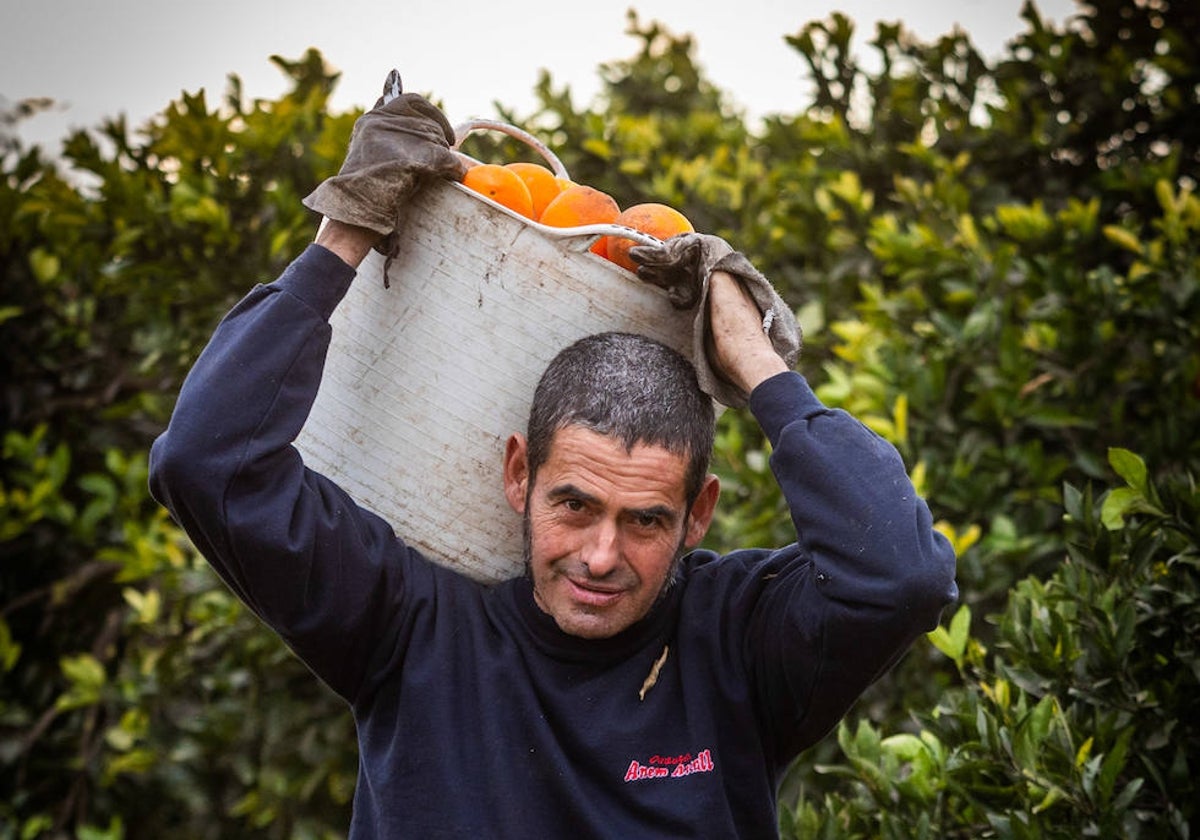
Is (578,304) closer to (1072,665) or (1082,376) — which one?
(1072,665)

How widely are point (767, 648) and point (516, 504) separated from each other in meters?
0.42

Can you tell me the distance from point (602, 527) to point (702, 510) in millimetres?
208

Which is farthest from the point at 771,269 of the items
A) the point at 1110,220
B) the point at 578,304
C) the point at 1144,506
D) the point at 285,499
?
the point at 285,499

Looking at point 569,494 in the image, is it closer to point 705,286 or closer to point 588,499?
point 588,499

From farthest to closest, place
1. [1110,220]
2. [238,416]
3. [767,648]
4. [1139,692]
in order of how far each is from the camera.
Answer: [1110,220] < [1139,692] < [767,648] < [238,416]

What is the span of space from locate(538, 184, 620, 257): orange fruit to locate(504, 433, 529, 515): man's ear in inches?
11.9

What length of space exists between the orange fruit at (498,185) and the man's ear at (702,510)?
0.48 metres

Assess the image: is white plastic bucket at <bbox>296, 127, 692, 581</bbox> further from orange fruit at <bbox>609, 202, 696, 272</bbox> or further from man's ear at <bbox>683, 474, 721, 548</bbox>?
man's ear at <bbox>683, 474, 721, 548</bbox>

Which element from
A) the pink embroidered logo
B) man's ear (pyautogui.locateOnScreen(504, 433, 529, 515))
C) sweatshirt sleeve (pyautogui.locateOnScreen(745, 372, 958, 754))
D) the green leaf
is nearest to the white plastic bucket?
man's ear (pyautogui.locateOnScreen(504, 433, 529, 515))

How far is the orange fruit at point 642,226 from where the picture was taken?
1.73m

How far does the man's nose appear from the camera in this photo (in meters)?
1.64

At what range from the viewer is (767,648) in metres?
1.71

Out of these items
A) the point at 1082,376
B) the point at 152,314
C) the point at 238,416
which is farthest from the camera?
the point at 152,314

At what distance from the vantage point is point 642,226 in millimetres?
1767
